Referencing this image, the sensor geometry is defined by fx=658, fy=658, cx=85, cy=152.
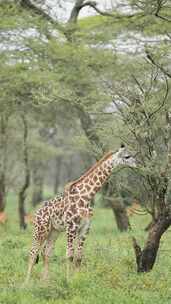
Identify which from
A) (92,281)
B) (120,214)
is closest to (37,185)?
(120,214)

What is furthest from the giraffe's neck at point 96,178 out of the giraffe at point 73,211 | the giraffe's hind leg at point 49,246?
the giraffe's hind leg at point 49,246

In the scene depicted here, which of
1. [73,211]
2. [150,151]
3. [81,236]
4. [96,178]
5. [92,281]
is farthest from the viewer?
[150,151]

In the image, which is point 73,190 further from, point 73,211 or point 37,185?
point 37,185

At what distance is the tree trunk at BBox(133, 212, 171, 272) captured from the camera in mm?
11125

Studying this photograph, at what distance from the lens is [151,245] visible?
37.3 feet

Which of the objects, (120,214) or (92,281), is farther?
(120,214)

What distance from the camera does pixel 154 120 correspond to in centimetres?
1222

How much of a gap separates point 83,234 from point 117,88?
9.71 ft

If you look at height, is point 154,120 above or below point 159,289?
above

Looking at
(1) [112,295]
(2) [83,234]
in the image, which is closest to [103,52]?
(2) [83,234]

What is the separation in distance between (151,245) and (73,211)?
164 centimetres

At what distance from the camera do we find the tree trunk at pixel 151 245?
11.1 meters

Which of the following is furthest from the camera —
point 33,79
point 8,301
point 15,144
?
point 15,144

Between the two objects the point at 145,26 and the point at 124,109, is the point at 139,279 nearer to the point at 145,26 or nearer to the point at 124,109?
the point at 124,109
